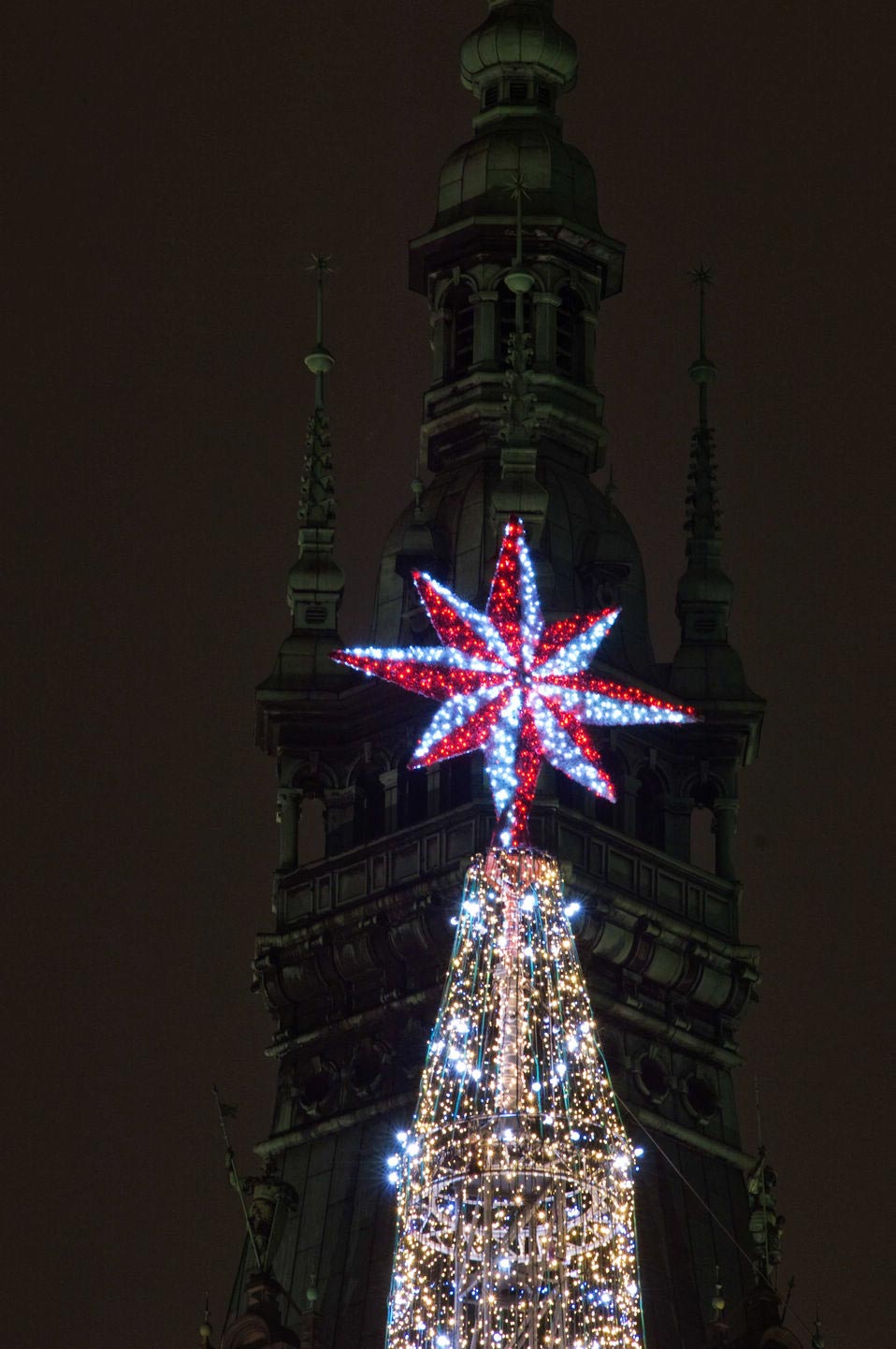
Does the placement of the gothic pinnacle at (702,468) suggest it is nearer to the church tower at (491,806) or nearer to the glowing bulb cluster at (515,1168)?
the church tower at (491,806)

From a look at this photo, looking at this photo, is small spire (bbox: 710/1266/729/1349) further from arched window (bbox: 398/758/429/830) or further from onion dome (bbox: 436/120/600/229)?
onion dome (bbox: 436/120/600/229)

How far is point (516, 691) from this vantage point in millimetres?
132000

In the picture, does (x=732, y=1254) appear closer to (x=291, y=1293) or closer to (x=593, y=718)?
(x=291, y=1293)

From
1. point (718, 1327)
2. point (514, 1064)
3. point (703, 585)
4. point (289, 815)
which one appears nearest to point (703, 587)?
point (703, 585)

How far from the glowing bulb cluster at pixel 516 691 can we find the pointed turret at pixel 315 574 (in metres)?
24.0

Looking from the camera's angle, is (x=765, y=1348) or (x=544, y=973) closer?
(x=544, y=973)

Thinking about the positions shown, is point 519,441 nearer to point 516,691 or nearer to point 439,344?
point 439,344

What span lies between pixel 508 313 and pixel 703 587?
805 cm

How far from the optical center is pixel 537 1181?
12731 centimetres

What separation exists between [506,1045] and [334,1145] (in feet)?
72.9

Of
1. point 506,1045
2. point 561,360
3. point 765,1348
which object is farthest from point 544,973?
point 561,360

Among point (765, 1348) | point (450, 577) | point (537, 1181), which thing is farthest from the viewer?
point (450, 577)

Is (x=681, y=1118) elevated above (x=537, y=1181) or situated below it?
above

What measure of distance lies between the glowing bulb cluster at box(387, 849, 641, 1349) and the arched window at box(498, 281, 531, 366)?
27.3m
